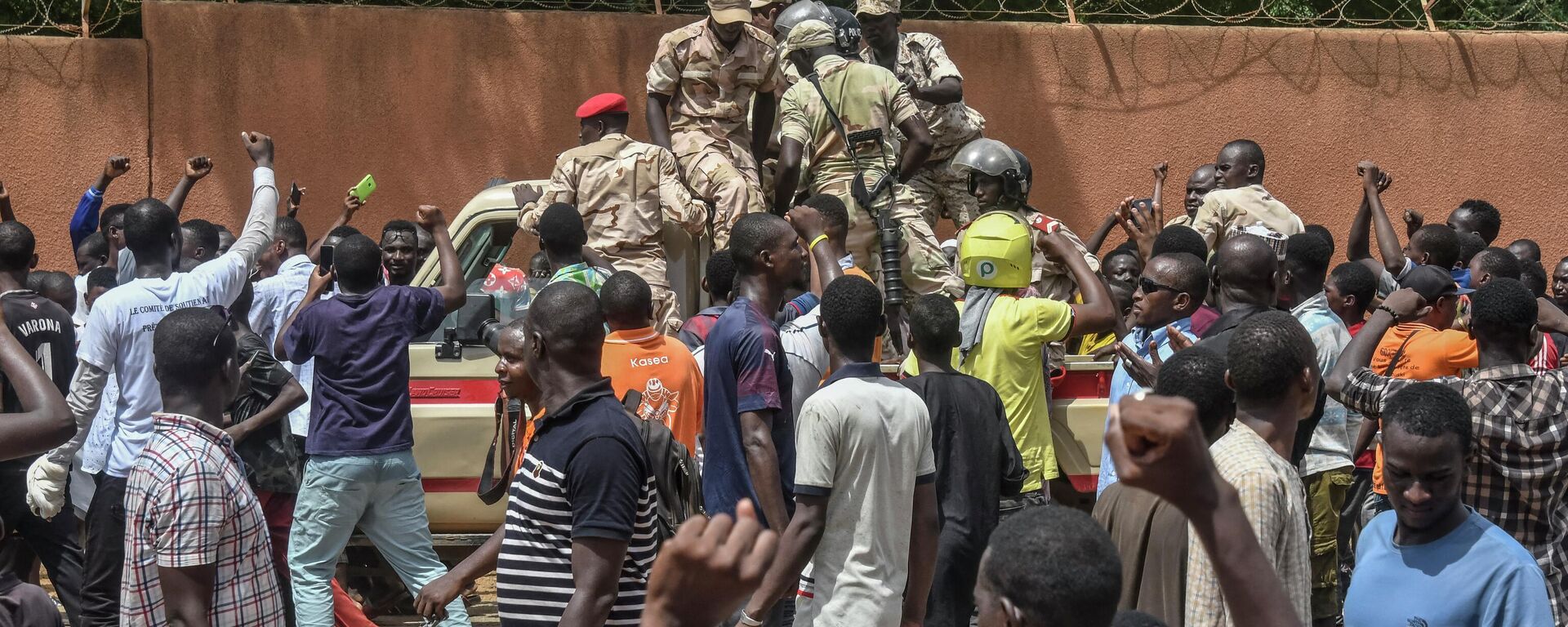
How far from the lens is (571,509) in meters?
3.39

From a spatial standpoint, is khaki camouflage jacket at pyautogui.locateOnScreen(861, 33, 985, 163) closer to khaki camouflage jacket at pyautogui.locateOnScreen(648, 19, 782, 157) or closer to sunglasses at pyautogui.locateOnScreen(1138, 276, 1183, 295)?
khaki camouflage jacket at pyautogui.locateOnScreen(648, 19, 782, 157)

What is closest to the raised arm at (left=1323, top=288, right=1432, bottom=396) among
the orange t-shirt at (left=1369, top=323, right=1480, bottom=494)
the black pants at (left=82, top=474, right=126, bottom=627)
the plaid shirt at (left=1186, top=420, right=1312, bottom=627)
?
the orange t-shirt at (left=1369, top=323, right=1480, bottom=494)

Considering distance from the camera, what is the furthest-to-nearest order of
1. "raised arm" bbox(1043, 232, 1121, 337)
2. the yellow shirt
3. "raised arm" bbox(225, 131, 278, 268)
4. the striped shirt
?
"raised arm" bbox(225, 131, 278, 268)
"raised arm" bbox(1043, 232, 1121, 337)
the yellow shirt
the striped shirt

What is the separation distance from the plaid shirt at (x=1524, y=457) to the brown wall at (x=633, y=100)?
265 inches

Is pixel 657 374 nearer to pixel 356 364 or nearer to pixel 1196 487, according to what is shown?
pixel 356 364

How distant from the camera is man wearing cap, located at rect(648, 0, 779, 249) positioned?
7.48 metres

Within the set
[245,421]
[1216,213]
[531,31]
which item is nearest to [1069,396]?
[1216,213]

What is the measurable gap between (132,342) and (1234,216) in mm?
5180

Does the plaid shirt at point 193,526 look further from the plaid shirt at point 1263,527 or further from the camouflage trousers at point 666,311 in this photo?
the camouflage trousers at point 666,311

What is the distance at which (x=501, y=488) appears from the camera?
5.33 metres

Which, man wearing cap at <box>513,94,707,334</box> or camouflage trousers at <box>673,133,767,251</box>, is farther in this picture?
camouflage trousers at <box>673,133,767,251</box>

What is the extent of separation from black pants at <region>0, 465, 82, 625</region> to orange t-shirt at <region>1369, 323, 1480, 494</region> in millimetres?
4988

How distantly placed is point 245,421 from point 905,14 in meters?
6.46

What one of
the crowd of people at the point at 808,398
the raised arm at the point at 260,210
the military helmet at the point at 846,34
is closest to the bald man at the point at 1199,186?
the crowd of people at the point at 808,398
